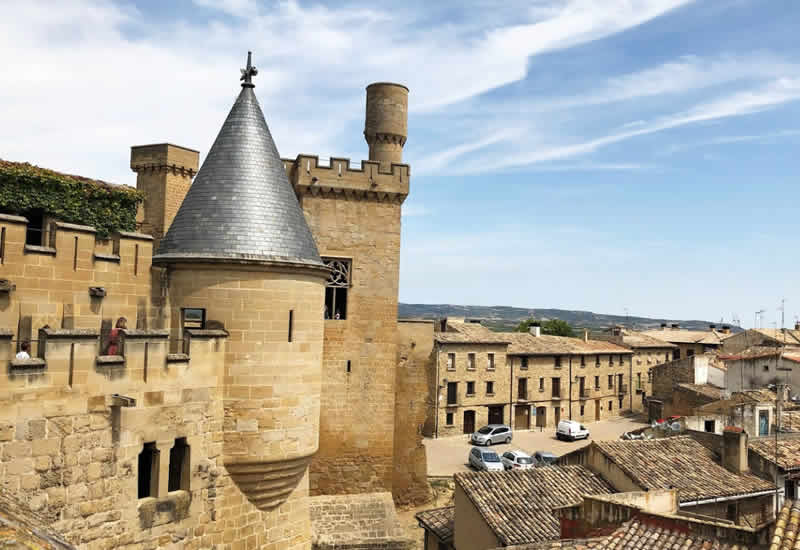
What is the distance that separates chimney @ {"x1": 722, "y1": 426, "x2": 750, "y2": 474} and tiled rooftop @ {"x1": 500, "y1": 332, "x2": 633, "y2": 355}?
24687 millimetres

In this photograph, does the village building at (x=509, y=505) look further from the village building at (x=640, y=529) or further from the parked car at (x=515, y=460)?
the parked car at (x=515, y=460)

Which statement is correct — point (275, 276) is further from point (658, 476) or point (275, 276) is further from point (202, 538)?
point (658, 476)

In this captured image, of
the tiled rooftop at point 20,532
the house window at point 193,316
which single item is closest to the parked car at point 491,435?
the house window at point 193,316

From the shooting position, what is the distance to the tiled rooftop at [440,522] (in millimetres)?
17391

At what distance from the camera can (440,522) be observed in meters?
18.0

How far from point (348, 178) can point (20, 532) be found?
15.5m

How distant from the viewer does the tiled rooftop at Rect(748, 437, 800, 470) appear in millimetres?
19109

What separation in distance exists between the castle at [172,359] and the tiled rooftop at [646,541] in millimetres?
5225

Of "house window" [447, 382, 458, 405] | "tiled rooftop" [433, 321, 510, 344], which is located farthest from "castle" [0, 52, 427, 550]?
"house window" [447, 382, 458, 405]

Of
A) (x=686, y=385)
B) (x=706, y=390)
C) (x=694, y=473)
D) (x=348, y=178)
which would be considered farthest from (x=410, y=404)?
(x=686, y=385)

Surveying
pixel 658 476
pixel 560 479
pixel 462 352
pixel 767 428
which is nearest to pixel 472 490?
pixel 560 479

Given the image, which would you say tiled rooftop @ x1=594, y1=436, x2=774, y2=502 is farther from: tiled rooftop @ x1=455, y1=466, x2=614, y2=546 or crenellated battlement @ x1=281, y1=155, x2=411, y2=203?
crenellated battlement @ x1=281, y1=155, x2=411, y2=203

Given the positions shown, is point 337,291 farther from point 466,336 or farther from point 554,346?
point 554,346

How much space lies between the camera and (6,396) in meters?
7.97
